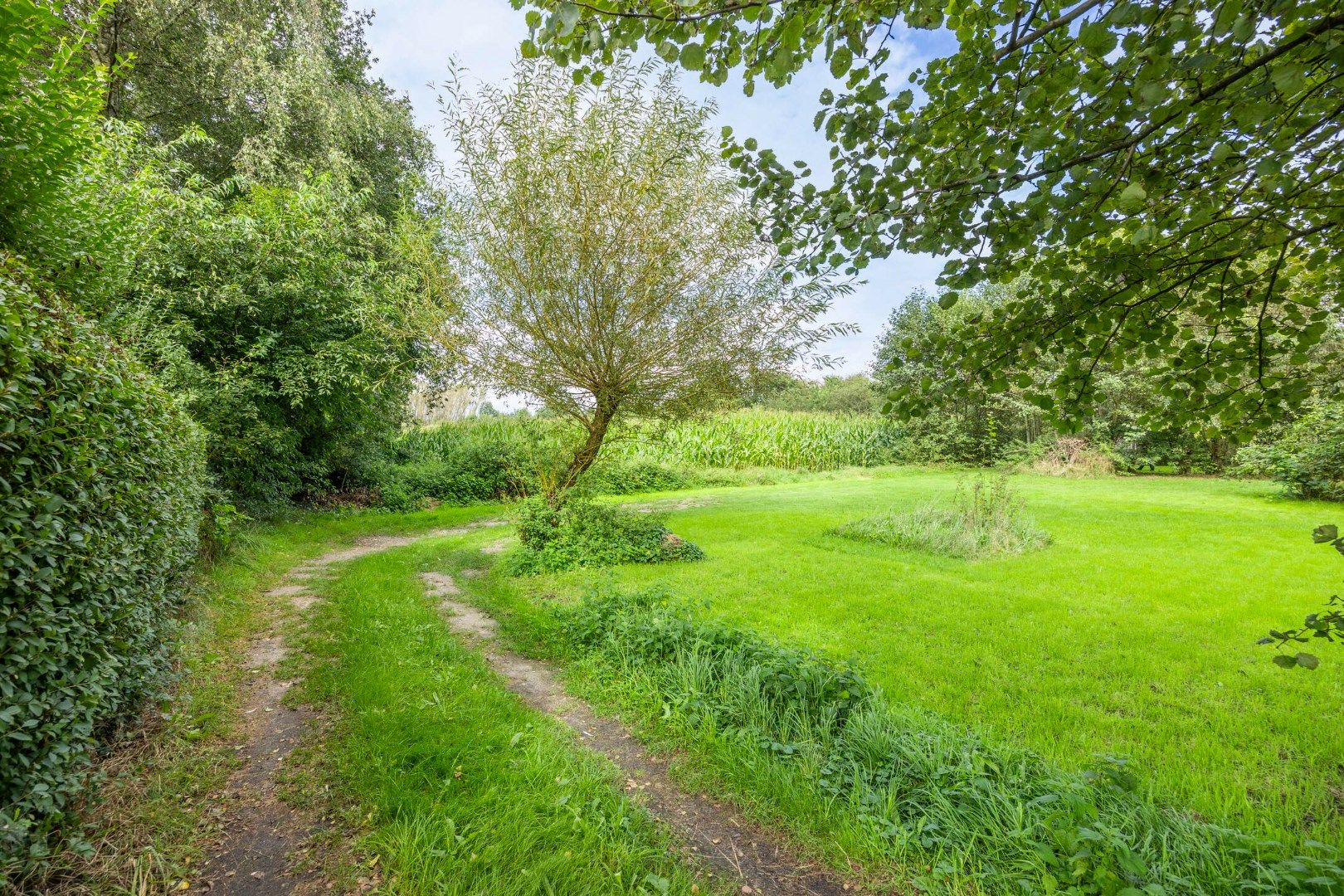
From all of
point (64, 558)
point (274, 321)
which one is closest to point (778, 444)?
point (274, 321)

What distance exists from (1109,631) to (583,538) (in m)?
6.62

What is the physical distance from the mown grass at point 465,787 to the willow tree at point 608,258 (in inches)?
201

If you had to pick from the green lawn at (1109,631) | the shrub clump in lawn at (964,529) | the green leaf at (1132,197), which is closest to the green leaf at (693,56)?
the green leaf at (1132,197)

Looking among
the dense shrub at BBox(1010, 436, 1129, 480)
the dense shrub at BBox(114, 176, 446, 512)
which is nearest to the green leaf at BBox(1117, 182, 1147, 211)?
the dense shrub at BBox(114, 176, 446, 512)

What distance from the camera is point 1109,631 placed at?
5270 millimetres

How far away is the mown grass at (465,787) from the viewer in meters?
2.47

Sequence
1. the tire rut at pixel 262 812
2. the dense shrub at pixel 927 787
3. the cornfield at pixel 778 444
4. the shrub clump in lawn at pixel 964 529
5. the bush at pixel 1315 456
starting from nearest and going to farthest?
the dense shrub at pixel 927 787
the tire rut at pixel 262 812
the shrub clump in lawn at pixel 964 529
the bush at pixel 1315 456
the cornfield at pixel 778 444

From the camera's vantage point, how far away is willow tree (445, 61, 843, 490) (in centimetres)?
757

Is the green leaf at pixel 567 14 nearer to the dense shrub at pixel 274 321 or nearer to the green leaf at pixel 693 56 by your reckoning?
the green leaf at pixel 693 56

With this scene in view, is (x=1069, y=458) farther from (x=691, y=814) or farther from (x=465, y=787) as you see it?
(x=465, y=787)

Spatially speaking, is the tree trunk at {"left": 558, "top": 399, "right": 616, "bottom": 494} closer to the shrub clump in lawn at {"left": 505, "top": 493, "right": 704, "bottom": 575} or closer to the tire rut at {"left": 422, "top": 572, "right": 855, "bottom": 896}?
the shrub clump in lawn at {"left": 505, "top": 493, "right": 704, "bottom": 575}

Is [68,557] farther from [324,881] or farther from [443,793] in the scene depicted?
[443,793]

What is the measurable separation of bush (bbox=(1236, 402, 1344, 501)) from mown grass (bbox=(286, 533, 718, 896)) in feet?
52.0

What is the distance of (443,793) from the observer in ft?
9.76
